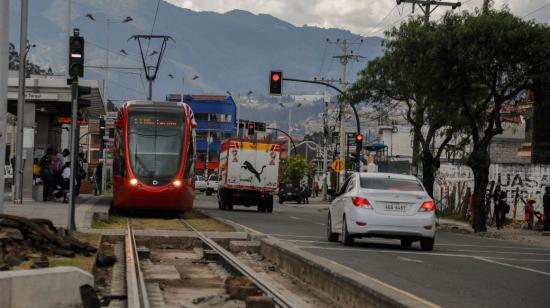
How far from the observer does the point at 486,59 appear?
32250 millimetres

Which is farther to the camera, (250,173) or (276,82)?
(250,173)

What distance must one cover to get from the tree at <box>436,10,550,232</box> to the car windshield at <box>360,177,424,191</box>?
12.2m

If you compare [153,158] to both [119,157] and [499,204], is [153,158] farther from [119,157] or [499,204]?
[499,204]

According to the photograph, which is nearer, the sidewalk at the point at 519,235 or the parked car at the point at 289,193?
the sidewalk at the point at 519,235

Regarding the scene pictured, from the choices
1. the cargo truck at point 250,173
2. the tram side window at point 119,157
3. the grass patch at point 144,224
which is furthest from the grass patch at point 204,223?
the cargo truck at point 250,173

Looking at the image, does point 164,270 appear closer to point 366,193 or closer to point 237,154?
point 366,193

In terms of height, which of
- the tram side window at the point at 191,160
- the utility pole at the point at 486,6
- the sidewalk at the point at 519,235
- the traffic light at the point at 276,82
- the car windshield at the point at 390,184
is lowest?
the sidewalk at the point at 519,235

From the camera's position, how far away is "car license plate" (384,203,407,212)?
66.2ft

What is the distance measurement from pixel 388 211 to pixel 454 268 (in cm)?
339

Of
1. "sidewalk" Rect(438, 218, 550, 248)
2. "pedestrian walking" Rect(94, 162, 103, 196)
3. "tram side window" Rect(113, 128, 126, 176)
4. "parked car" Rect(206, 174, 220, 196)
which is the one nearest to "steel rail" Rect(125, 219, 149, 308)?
"tram side window" Rect(113, 128, 126, 176)

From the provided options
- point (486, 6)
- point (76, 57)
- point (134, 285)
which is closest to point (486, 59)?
point (486, 6)

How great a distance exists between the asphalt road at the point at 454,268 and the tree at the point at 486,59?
27.6 feet

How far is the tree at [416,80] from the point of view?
111 feet

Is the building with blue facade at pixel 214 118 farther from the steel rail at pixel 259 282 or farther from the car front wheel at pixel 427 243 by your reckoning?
the steel rail at pixel 259 282
